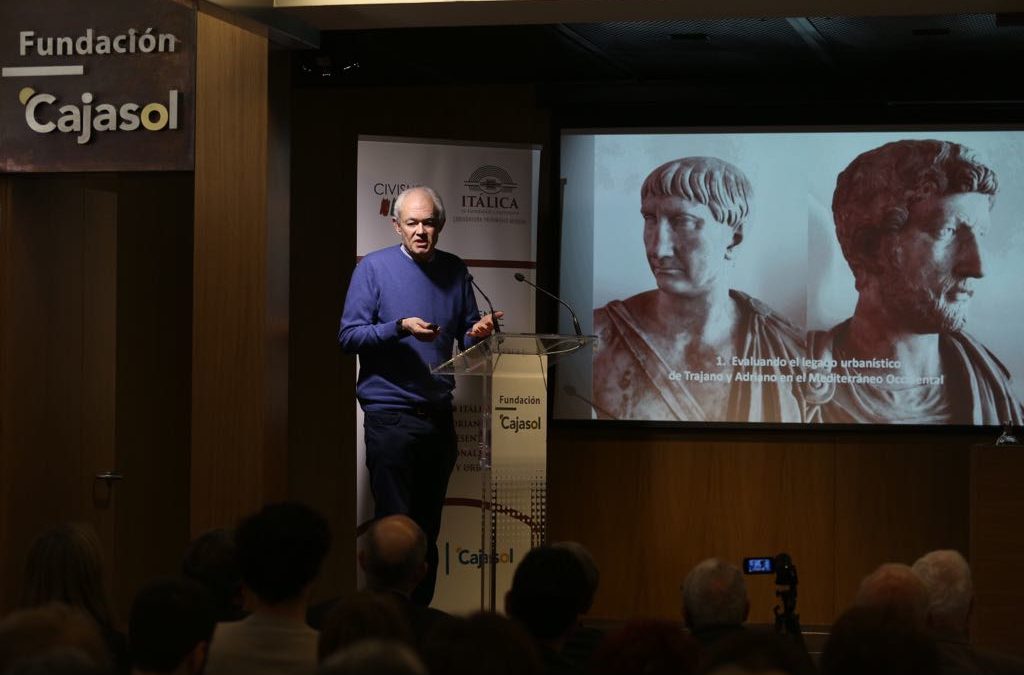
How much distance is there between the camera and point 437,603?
6938 millimetres

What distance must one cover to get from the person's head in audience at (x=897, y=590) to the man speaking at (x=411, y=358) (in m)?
2.68

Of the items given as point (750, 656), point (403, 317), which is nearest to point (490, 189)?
point (403, 317)

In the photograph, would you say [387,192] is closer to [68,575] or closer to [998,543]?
[998,543]

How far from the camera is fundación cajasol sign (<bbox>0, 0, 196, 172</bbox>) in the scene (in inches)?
244

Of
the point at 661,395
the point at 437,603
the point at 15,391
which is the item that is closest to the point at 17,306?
the point at 15,391

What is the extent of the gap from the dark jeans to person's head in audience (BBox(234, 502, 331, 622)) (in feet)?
9.65

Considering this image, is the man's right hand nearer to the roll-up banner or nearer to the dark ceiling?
the roll-up banner

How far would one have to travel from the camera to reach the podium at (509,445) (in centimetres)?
575

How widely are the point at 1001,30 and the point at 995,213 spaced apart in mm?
1035

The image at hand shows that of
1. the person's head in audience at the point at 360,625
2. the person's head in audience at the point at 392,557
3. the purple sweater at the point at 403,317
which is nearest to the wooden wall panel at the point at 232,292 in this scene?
the purple sweater at the point at 403,317

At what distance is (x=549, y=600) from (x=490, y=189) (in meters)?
4.07

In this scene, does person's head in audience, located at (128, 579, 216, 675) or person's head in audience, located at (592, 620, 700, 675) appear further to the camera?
person's head in audience, located at (128, 579, 216, 675)

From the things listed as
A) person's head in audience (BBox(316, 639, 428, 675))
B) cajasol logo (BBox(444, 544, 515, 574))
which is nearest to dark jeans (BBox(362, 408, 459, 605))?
cajasol logo (BBox(444, 544, 515, 574))

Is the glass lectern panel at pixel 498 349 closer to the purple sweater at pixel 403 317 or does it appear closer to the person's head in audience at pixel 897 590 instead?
the purple sweater at pixel 403 317
